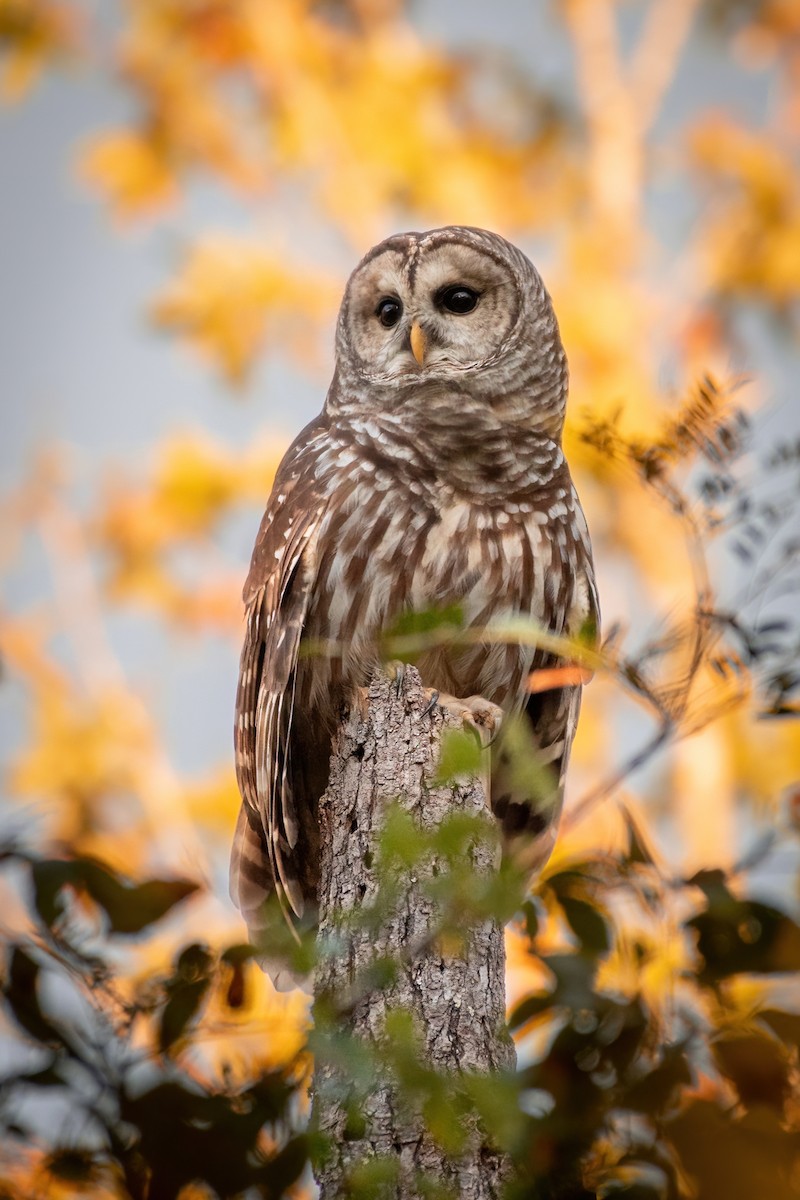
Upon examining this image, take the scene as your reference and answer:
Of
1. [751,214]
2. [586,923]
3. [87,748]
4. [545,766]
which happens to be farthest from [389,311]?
[751,214]

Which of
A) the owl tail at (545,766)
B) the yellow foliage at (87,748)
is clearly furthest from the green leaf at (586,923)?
the yellow foliage at (87,748)

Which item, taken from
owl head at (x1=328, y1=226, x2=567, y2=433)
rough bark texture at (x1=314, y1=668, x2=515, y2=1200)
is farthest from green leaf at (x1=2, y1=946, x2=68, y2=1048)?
owl head at (x1=328, y1=226, x2=567, y2=433)

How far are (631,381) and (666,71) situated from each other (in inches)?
126

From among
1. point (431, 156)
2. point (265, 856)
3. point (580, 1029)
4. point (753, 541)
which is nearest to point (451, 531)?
point (265, 856)

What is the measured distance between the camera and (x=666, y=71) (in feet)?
34.1

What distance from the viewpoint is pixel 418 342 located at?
319 centimetres

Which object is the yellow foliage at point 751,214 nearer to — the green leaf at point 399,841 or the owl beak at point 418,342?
the owl beak at point 418,342

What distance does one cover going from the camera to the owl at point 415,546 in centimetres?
288

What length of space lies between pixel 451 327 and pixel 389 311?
0.61 ft

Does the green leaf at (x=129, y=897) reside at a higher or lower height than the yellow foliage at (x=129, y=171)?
lower

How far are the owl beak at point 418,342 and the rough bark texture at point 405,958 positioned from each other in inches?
43.1

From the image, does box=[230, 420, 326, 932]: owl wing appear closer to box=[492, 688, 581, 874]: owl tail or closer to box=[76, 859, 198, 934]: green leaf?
box=[492, 688, 581, 874]: owl tail

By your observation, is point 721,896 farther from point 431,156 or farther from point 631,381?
point 431,156

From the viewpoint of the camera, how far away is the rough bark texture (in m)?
1.50
